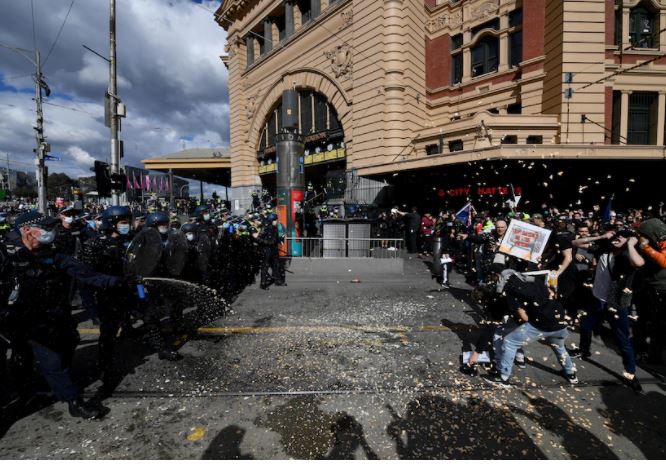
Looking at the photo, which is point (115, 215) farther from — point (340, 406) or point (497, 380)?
point (497, 380)

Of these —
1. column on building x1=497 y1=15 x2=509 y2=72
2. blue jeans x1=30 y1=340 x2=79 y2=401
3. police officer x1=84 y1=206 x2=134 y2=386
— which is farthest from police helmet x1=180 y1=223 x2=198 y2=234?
column on building x1=497 y1=15 x2=509 y2=72

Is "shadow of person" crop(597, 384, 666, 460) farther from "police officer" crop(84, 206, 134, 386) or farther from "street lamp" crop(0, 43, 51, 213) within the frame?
"street lamp" crop(0, 43, 51, 213)

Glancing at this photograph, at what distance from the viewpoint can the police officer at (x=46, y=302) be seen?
296cm

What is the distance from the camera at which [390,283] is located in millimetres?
8898

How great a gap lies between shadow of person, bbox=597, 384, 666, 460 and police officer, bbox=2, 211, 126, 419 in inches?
206

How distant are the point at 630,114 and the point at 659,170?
5179 mm

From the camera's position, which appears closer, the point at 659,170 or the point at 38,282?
the point at 38,282

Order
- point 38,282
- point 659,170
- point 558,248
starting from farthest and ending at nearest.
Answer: point 659,170
point 558,248
point 38,282

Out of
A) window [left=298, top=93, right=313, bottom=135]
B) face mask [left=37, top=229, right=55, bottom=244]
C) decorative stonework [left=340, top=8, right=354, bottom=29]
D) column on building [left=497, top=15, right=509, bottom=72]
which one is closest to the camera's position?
face mask [left=37, top=229, right=55, bottom=244]

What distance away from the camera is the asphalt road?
2.69 metres

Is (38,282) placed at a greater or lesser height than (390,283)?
greater
